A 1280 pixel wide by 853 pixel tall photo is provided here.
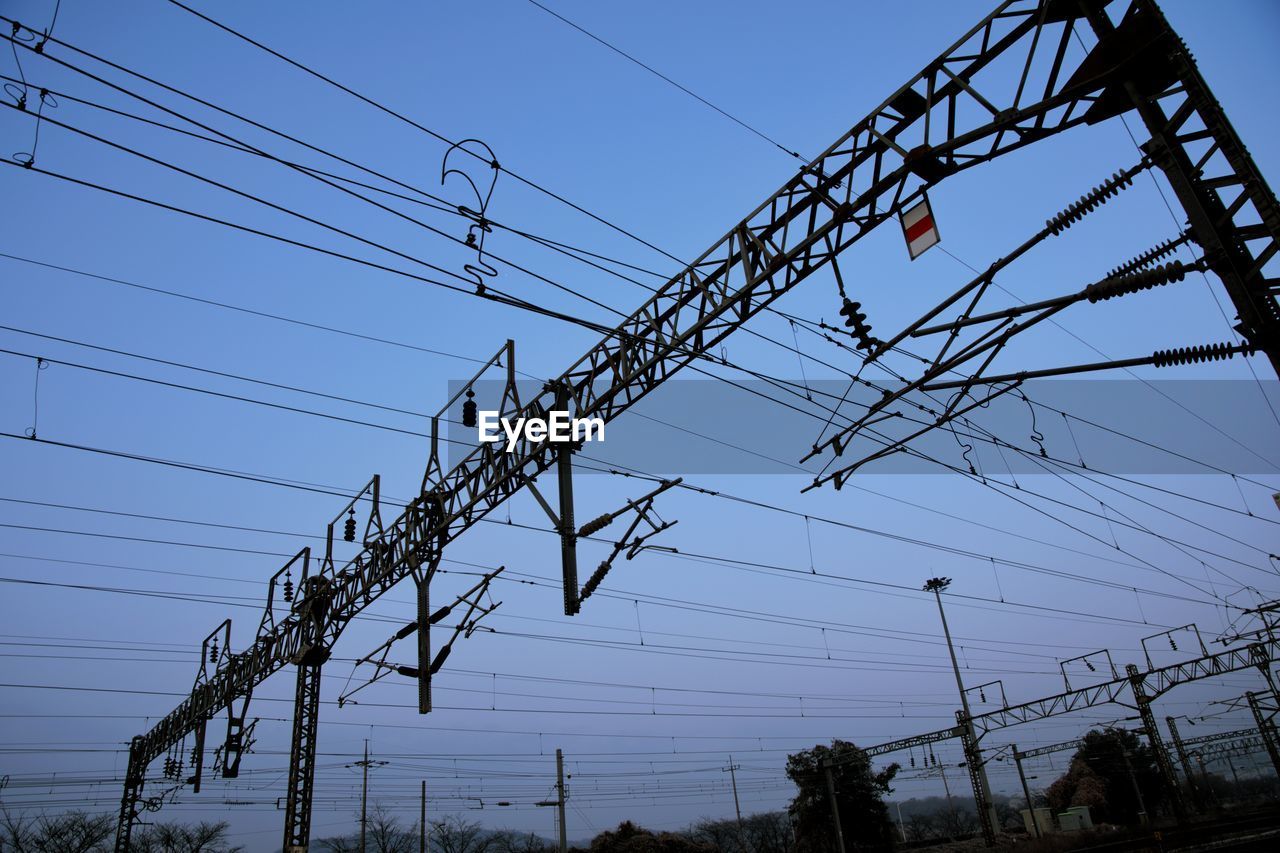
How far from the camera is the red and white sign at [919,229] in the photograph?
9031mm

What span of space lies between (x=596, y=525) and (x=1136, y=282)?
8.59 metres

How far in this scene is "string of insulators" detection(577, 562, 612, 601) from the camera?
12.4m

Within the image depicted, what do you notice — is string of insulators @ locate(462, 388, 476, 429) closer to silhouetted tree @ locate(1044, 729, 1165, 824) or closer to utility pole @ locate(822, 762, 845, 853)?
utility pole @ locate(822, 762, 845, 853)

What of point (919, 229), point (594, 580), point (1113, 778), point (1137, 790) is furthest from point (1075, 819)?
point (919, 229)

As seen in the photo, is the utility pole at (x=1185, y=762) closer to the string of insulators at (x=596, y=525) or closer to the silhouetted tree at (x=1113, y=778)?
the silhouetted tree at (x=1113, y=778)

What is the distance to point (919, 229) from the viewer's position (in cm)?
921

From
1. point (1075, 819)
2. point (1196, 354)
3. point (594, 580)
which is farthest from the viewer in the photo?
point (1075, 819)

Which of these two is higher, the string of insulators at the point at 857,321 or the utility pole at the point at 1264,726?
the string of insulators at the point at 857,321

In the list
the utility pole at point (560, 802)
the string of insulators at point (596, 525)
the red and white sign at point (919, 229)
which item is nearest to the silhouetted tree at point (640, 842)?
the utility pole at point (560, 802)

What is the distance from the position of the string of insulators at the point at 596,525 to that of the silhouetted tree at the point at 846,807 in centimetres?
3607

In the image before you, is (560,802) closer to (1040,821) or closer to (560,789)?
(560,789)

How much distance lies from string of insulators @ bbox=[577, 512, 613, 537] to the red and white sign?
634cm

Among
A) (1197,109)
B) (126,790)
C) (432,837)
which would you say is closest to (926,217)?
(1197,109)

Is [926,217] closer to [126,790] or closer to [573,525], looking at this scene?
[573,525]
